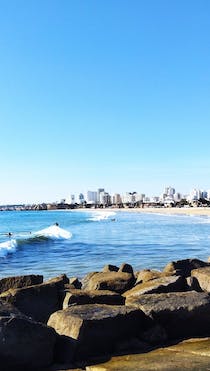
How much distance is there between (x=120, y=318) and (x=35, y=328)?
1102mm

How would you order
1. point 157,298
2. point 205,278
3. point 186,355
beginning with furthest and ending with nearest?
point 205,278
point 157,298
point 186,355

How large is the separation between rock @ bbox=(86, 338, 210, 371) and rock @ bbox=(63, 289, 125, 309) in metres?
1.75

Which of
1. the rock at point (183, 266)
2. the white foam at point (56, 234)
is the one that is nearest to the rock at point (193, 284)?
the rock at point (183, 266)

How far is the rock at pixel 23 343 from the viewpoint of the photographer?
527cm

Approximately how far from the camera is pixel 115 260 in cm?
1778

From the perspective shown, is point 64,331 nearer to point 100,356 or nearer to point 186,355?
point 100,356

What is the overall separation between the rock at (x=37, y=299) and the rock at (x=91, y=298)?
36cm

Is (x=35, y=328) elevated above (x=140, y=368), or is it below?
above

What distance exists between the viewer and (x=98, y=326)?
5770 mm

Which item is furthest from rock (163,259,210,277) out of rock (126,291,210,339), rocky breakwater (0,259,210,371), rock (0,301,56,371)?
rock (0,301,56,371)

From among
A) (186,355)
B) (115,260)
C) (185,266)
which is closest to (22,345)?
(186,355)

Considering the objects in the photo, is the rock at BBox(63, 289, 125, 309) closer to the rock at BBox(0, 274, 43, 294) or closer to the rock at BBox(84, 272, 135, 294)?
the rock at BBox(84, 272, 135, 294)

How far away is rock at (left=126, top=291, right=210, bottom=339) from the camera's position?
630 centimetres

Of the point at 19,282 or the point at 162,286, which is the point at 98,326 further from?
the point at 19,282
